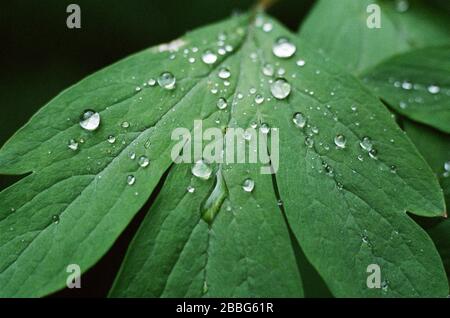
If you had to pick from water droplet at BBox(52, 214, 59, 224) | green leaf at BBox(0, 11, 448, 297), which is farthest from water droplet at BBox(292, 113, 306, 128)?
water droplet at BBox(52, 214, 59, 224)

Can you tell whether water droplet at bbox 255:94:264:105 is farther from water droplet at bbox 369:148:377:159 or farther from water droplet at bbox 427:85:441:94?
water droplet at bbox 427:85:441:94

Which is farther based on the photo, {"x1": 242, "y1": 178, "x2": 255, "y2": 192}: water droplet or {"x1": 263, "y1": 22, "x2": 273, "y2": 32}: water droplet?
{"x1": 263, "y1": 22, "x2": 273, "y2": 32}: water droplet

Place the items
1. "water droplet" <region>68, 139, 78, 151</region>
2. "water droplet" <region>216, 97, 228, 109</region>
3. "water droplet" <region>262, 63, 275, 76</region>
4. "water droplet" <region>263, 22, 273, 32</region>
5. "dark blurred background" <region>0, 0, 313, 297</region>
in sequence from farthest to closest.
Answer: "dark blurred background" <region>0, 0, 313, 297</region>, "water droplet" <region>263, 22, 273, 32</region>, "water droplet" <region>262, 63, 275, 76</region>, "water droplet" <region>216, 97, 228, 109</region>, "water droplet" <region>68, 139, 78, 151</region>

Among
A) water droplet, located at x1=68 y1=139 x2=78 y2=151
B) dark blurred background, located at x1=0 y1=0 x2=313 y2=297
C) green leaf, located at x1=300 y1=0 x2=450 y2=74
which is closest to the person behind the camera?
water droplet, located at x1=68 y1=139 x2=78 y2=151

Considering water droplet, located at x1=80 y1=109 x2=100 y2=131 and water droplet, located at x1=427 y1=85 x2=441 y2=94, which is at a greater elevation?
water droplet, located at x1=427 y1=85 x2=441 y2=94

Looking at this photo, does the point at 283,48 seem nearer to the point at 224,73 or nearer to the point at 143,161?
the point at 224,73

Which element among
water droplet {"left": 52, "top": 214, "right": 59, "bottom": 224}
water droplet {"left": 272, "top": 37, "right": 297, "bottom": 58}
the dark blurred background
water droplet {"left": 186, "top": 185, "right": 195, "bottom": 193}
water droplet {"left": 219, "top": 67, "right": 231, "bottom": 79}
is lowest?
water droplet {"left": 52, "top": 214, "right": 59, "bottom": 224}

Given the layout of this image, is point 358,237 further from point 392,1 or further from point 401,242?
point 392,1

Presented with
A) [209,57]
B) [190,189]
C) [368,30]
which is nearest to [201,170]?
[190,189]
